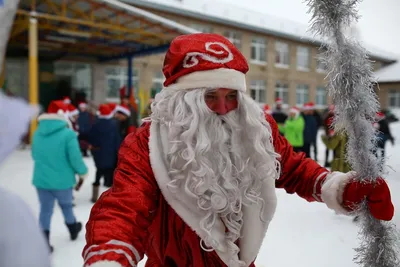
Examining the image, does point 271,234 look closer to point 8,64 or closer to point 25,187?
point 25,187

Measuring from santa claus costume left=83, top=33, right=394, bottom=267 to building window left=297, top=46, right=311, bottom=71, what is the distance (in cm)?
2188

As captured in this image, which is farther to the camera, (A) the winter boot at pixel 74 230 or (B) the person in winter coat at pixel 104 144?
(B) the person in winter coat at pixel 104 144

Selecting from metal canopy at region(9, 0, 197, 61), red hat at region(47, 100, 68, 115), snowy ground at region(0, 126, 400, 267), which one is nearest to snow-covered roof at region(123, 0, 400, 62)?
metal canopy at region(9, 0, 197, 61)

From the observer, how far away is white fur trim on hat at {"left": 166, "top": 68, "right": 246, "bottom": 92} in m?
1.41

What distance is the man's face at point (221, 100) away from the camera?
146 cm

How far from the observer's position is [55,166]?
3578 millimetres

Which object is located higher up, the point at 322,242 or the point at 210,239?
the point at 210,239

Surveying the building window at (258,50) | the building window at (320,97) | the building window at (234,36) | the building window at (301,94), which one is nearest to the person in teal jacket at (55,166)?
the building window at (234,36)

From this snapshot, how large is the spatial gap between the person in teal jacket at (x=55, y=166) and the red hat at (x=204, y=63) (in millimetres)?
2483

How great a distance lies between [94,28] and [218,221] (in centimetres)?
1082

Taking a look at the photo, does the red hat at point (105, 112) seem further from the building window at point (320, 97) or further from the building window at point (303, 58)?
the building window at point (320, 97)

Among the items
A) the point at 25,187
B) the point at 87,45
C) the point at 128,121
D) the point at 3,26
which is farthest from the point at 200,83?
the point at 87,45

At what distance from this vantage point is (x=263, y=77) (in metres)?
20.5

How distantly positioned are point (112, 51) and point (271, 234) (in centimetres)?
1180
